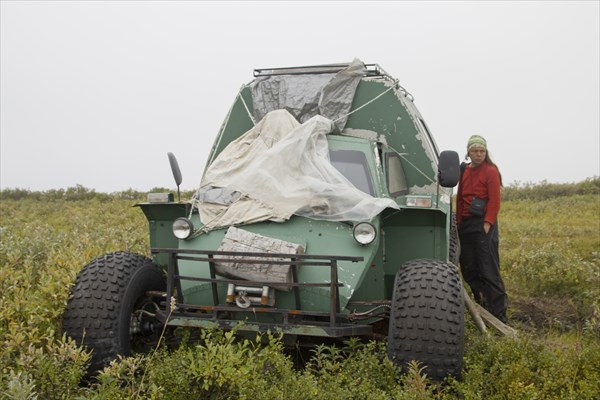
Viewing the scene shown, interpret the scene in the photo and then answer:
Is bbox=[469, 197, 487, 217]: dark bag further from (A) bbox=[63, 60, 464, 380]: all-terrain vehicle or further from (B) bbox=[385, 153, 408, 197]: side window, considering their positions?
(B) bbox=[385, 153, 408, 197]: side window

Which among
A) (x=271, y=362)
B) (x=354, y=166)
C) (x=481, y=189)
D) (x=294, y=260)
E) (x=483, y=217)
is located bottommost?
(x=271, y=362)

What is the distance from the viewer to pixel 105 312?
5.15m

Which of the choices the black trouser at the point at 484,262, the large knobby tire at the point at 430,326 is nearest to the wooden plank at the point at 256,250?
the large knobby tire at the point at 430,326

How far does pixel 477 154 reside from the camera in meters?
7.94

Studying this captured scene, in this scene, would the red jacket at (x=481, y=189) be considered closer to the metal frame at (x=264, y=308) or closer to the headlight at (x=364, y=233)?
the headlight at (x=364, y=233)

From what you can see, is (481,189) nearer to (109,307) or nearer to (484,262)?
(484,262)

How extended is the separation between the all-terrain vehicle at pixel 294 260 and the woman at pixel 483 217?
2.44 ft

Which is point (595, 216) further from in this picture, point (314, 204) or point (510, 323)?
point (314, 204)

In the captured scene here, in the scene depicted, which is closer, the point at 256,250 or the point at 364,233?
the point at 256,250

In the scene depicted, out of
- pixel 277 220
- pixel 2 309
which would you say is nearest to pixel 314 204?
pixel 277 220

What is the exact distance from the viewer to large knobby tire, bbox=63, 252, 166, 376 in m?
5.08

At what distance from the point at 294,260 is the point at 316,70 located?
3.72 m

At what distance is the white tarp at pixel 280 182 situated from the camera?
587cm

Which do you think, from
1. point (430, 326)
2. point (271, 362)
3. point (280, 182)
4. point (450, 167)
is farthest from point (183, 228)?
point (450, 167)
